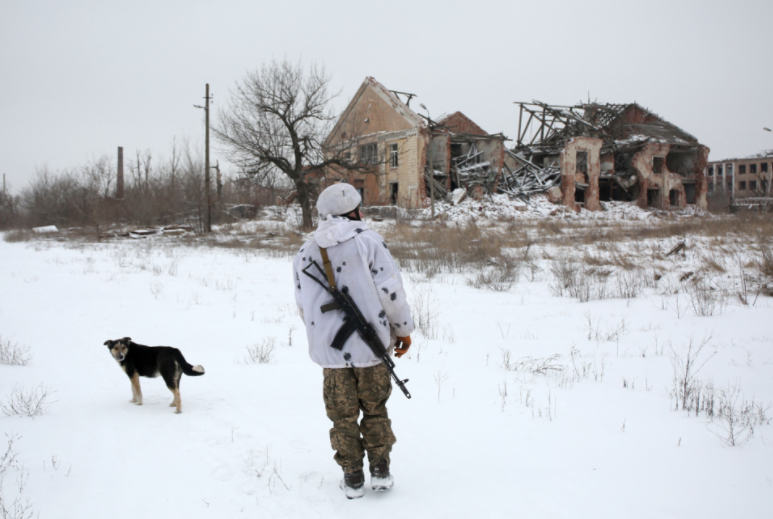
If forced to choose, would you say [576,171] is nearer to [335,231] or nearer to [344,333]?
[335,231]

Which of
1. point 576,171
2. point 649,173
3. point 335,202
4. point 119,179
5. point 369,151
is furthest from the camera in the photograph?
point 119,179

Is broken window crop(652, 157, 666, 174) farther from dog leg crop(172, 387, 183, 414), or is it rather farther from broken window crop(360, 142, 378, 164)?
dog leg crop(172, 387, 183, 414)

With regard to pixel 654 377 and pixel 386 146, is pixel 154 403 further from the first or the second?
pixel 386 146

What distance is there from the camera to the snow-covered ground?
2.54 metres

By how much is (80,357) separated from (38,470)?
2.47 metres

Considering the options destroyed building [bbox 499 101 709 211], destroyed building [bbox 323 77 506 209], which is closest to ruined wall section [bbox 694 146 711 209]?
destroyed building [bbox 499 101 709 211]

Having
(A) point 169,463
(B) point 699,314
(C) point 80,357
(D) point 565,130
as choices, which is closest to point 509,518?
(A) point 169,463

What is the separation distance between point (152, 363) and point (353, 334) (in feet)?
7.06

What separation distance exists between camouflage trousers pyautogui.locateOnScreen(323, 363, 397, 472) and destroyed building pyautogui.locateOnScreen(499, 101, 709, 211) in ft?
89.7

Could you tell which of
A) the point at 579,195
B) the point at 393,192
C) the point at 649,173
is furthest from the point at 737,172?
the point at 393,192

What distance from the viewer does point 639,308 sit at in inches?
276

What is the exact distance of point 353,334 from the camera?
235 cm

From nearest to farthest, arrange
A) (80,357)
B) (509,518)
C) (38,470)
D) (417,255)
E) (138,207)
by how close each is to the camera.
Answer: (509,518) < (38,470) < (80,357) < (417,255) < (138,207)

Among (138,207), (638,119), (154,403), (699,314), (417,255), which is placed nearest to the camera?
(154,403)
